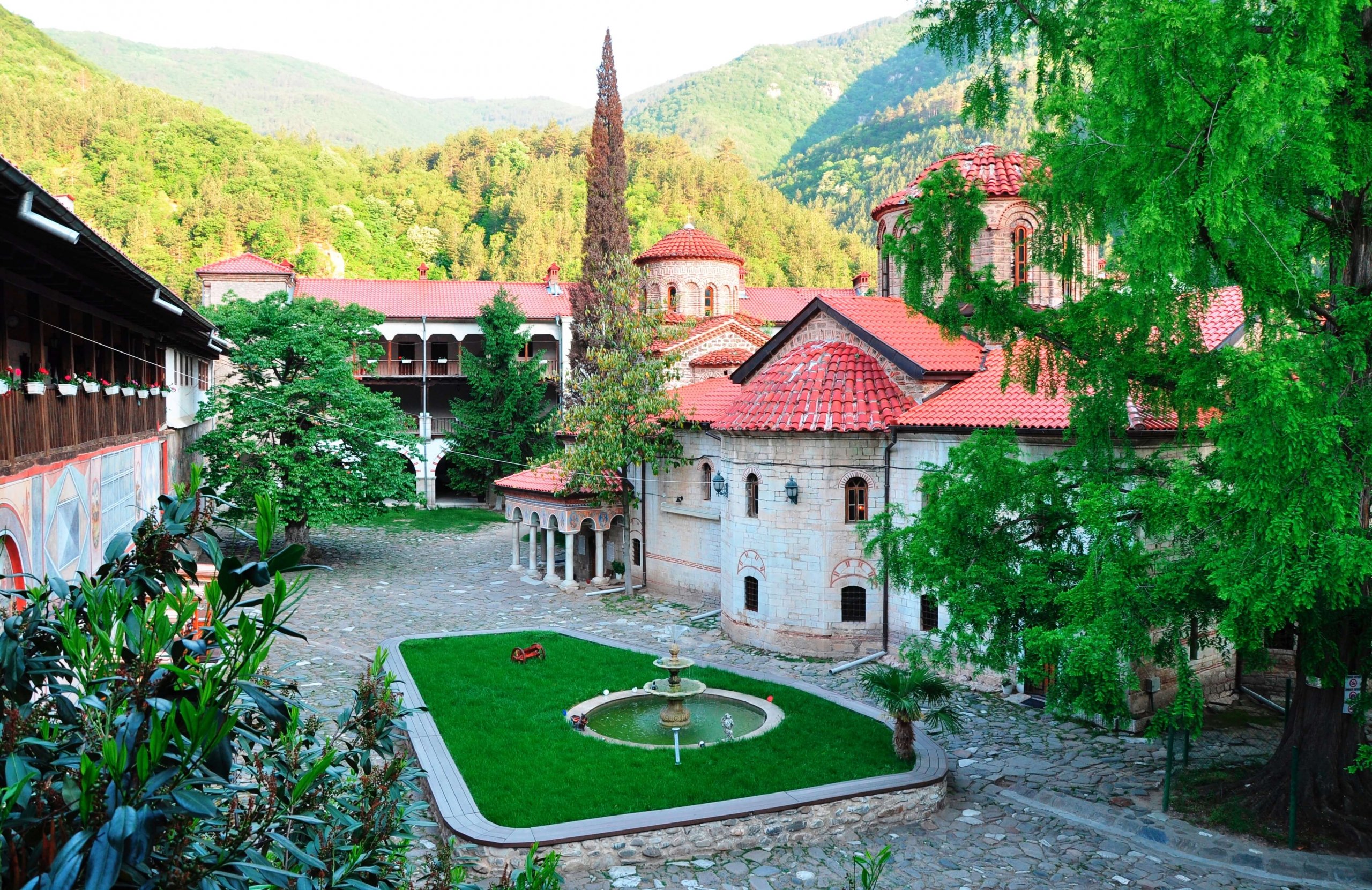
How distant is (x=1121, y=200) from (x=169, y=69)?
7825 inches

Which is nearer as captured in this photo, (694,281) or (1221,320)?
(1221,320)

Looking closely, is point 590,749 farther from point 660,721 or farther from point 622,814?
point 622,814

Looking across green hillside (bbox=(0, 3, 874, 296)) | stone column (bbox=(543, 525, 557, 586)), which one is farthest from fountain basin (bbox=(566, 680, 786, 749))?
green hillside (bbox=(0, 3, 874, 296))

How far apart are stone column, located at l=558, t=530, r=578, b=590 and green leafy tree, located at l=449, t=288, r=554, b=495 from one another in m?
12.2

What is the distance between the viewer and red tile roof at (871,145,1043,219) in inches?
676

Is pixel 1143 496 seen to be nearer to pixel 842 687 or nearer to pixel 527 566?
pixel 842 687

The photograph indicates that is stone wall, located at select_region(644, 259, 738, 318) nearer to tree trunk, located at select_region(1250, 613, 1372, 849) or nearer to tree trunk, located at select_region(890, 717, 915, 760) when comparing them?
tree trunk, located at select_region(890, 717, 915, 760)

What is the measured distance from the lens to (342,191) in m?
64.5

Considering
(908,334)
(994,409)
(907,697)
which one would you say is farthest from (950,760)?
(908,334)

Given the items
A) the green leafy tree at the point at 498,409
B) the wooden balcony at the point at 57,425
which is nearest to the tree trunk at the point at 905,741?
the wooden balcony at the point at 57,425

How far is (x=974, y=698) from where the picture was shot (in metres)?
13.9

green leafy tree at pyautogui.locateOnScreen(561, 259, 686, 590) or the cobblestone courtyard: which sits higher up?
green leafy tree at pyautogui.locateOnScreen(561, 259, 686, 590)

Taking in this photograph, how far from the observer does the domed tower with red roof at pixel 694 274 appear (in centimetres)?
2831

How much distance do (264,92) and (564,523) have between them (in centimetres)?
18278
